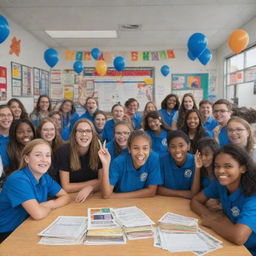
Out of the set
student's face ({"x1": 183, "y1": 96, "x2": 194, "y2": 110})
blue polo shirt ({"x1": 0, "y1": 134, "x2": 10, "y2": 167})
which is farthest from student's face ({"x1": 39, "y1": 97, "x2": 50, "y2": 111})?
student's face ({"x1": 183, "y1": 96, "x2": 194, "y2": 110})

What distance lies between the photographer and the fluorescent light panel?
527cm

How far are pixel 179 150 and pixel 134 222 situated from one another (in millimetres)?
796

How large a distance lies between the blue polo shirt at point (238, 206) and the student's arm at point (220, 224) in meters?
0.03

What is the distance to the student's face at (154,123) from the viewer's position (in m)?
3.11

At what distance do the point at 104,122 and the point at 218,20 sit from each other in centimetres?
270

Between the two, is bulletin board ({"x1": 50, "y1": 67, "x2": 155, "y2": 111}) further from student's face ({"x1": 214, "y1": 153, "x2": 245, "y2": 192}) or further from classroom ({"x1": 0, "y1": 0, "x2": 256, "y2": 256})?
student's face ({"x1": 214, "y1": 153, "x2": 245, "y2": 192})

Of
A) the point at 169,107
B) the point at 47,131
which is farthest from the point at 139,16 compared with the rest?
the point at 47,131

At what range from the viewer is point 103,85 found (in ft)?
23.1

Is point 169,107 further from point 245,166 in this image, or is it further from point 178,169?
point 245,166

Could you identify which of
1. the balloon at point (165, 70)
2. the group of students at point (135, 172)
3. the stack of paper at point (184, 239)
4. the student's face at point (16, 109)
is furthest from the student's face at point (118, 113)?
the balloon at point (165, 70)

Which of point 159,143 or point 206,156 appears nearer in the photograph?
point 206,156

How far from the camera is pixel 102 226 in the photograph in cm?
144

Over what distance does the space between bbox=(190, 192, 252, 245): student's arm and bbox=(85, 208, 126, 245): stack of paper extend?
494mm

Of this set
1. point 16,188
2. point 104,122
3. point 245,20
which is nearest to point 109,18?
point 104,122
